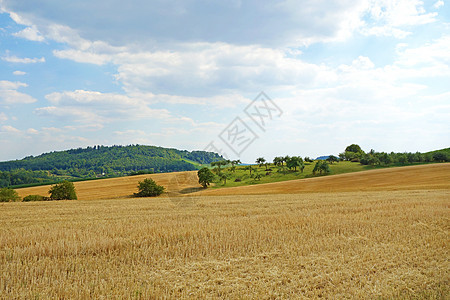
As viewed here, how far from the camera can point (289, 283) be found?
6.27m

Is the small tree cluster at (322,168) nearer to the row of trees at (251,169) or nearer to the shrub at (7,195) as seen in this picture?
the row of trees at (251,169)

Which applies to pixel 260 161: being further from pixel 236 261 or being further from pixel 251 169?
pixel 236 261

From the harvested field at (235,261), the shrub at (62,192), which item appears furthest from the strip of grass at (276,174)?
the harvested field at (235,261)

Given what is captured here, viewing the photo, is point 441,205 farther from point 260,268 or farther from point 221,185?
point 221,185

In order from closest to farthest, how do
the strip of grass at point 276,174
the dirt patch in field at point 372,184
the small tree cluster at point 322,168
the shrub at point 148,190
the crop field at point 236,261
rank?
the crop field at point 236,261 < the dirt patch in field at point 372,184 < the shrub at point 148,190 < the strip of grass at point 276,174 < the small tree cluster at point 322,168

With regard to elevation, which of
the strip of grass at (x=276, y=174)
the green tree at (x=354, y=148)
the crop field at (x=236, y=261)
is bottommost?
the strip of grass at (x=276, y=174)

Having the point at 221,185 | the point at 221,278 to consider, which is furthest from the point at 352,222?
the point at 221,185

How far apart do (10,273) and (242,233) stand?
22.8ft

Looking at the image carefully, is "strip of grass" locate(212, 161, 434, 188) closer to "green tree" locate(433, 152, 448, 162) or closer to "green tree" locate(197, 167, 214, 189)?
"green tree" locate(197, 167, 214, 189)

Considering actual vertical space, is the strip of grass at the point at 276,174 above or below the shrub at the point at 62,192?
below

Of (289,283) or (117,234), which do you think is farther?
(117,234)

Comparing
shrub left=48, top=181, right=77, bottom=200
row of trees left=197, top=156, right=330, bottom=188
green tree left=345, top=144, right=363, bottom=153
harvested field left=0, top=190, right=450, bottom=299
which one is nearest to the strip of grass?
row of trees left=197, top=156, right=330, bottom=188

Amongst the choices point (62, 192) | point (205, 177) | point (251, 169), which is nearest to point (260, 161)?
point (251, 169)

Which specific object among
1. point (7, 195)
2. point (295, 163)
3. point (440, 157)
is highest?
point (295, 163)
